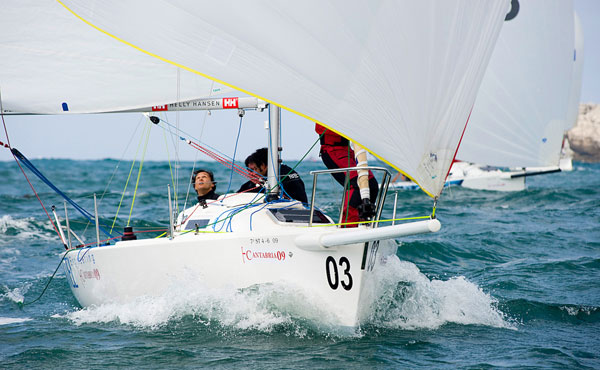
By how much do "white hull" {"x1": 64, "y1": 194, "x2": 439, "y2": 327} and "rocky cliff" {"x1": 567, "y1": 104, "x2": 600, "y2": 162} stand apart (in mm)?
85157

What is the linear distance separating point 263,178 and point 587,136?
85.6 m

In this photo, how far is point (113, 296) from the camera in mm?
6359

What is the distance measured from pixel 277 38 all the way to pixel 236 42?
0.28 metres

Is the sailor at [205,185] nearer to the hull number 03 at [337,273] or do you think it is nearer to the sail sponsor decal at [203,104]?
the sail sponsor decal at [203,104]

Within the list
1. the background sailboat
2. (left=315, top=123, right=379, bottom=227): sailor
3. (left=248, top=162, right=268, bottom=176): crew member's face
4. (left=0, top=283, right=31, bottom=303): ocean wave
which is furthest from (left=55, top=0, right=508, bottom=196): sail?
the background sailboat

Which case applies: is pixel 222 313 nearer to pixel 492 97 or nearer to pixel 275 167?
pixel 275 167

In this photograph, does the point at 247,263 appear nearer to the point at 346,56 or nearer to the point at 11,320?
the point at 346,56

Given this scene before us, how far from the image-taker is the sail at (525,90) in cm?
1361

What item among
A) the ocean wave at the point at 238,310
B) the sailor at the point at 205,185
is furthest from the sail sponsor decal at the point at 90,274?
the sailor at the point at 205,185

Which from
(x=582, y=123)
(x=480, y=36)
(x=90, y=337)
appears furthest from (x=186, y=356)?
(x=582, y=123)

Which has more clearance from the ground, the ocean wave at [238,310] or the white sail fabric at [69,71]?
the white sail fabric at [69,71]

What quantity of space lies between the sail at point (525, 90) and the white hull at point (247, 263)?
8.69m

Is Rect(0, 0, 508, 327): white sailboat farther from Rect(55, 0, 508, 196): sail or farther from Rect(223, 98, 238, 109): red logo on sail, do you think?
Rect(223, 98, 238, 109): red logo on sail

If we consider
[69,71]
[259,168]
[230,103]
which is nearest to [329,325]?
[259,168]
